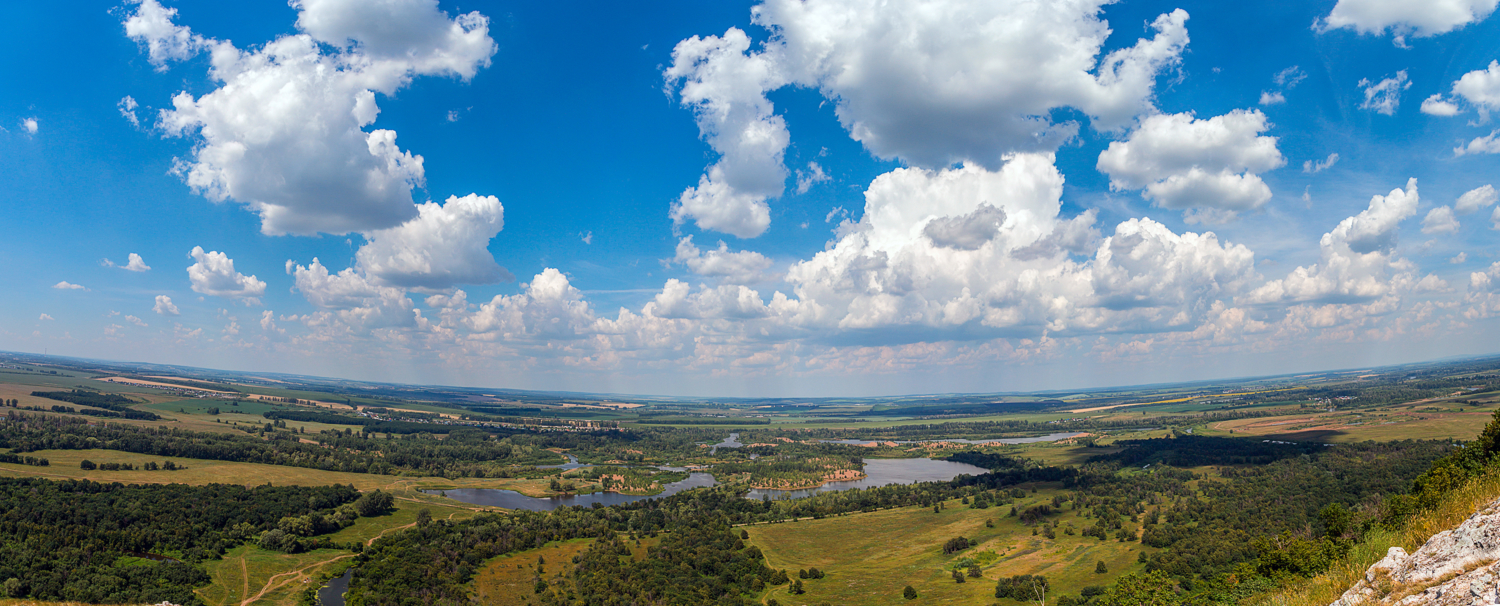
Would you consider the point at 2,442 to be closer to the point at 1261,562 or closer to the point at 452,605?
the point at 452,605

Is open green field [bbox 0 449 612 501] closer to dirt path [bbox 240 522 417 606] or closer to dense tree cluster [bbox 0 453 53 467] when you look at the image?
dense tree cluster [bbox 0 453 53 467]

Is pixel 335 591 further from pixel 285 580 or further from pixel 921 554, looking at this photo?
pixel 921 554

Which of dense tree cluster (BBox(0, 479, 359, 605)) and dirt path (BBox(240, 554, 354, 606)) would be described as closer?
dense tree cluster (BBox(0, 479, 359, 605))

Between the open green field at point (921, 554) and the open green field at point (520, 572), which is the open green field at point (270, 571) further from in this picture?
the open green field at point (921, 554)

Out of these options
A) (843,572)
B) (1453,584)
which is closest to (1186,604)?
(1453,584)

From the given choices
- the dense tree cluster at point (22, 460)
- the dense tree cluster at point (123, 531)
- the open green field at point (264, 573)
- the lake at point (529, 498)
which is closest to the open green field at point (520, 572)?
the open green field at point (264, 573)

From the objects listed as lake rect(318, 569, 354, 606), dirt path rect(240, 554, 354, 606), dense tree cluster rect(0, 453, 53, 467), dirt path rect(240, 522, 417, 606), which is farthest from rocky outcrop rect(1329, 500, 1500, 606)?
dense tree cluster rect(0, 453, 53, 467)
